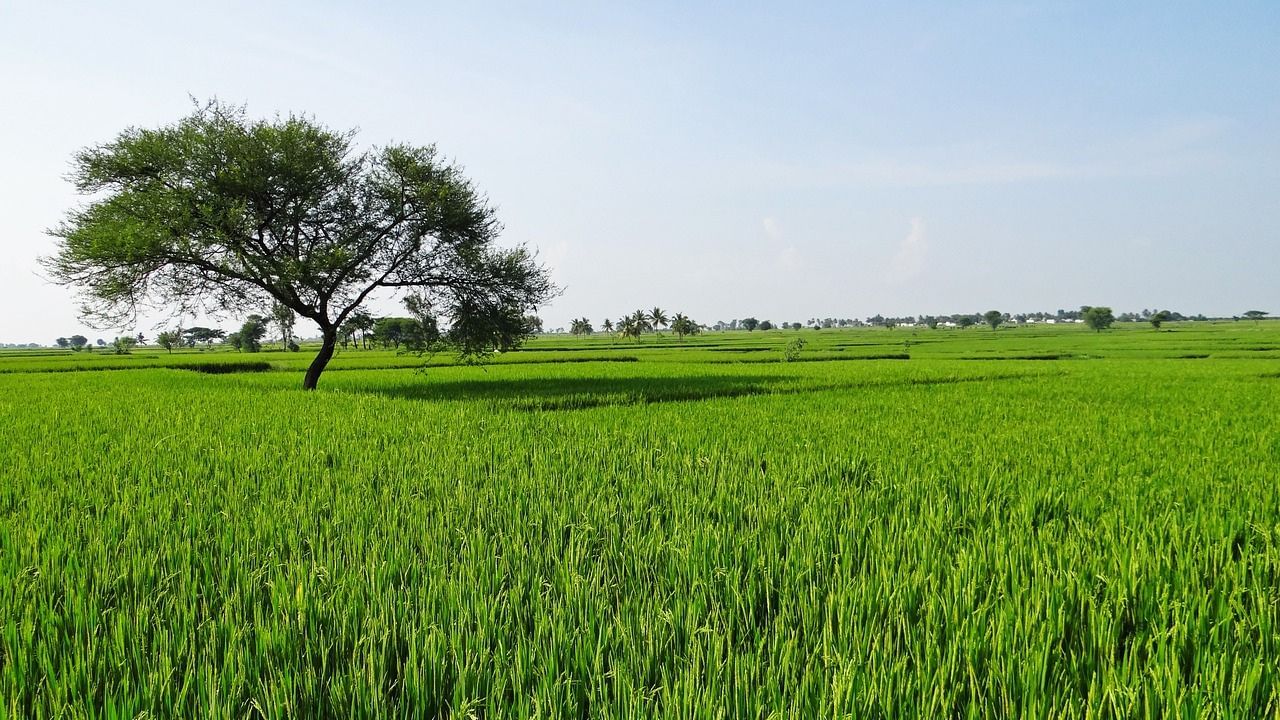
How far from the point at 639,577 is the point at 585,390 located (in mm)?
18231

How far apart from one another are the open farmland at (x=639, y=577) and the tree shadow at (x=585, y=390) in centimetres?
799

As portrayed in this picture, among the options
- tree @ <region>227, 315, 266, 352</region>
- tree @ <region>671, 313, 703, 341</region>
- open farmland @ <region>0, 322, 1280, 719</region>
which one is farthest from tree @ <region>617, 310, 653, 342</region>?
open farmland @ <region>0, 322, 1280, 719</region>

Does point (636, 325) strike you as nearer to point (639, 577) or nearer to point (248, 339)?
point (248, 339)

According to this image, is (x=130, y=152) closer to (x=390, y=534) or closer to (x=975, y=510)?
(x=390, y=534)

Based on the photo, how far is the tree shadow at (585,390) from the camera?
18.3m

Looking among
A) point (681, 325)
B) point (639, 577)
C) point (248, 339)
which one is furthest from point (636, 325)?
point (639, 577)

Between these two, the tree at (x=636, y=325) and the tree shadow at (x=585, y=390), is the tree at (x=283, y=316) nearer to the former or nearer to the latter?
the tree shadow at (x=585, y=390)

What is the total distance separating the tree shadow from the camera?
1833 cm

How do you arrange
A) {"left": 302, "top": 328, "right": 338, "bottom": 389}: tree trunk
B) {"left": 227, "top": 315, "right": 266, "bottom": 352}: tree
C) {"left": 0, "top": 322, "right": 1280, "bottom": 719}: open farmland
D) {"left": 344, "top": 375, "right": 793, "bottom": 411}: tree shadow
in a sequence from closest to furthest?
{"left": 0, "top": 322, "right": 1280, "bottom": 719}: open farmland → {"left": 344, "top": 375, "right": 793, "bottom": 411}: tree shadow → {"left": 302, "top": 328, "right": 338, "bottom": 389}: tree trunk → {"left": 227, "top": 315, "right": 266, "bottom": 352}: tree

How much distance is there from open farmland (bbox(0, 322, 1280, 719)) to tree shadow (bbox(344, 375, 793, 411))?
7.99 metres

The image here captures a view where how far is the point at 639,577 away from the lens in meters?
3.93

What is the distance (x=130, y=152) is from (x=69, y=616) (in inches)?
975

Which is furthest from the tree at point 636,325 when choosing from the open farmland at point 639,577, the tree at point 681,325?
the open farmland at point 639,577

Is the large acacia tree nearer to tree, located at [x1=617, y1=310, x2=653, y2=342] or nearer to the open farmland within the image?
the open farmland
